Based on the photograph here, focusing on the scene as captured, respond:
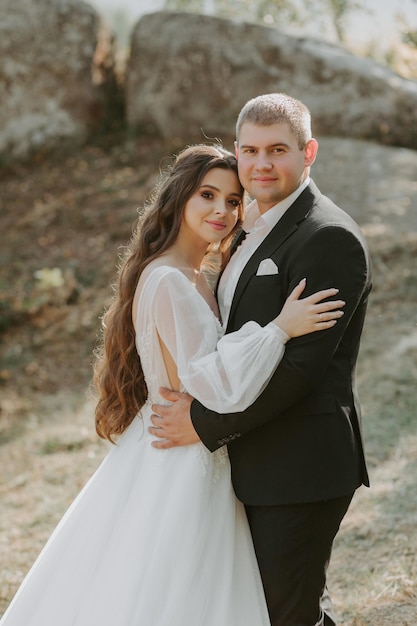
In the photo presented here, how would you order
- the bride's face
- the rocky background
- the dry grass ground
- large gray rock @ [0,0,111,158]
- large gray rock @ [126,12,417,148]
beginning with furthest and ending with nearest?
1. large gray rock @ [0,0,111,158]
2. large gray rock @ [126,12,417,148]
3. the rocky background
4. the dry grass ground
5. the bride's face

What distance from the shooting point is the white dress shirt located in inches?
116

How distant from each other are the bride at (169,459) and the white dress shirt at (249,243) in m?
0.08

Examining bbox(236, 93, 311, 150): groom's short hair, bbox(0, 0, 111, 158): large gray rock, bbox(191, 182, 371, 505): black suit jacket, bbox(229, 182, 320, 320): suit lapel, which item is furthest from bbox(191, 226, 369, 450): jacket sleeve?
bbox(0, 0, 111, 158): large gray rock

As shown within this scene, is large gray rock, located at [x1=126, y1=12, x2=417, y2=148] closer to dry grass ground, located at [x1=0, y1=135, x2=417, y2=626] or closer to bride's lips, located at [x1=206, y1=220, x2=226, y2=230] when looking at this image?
dry grass ground, located at [x1=0, y1=135, x2=417, y2=626]

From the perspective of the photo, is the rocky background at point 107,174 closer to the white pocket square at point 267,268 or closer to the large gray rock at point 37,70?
the large gray rock at point 37,70

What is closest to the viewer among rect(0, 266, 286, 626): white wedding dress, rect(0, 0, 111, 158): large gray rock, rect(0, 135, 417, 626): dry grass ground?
rect(0, 266, 286, 626): white wedding dress

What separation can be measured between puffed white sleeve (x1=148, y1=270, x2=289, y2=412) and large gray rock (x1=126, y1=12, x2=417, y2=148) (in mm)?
7811

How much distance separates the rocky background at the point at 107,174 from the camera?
643 cm

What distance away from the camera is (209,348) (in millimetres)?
2910

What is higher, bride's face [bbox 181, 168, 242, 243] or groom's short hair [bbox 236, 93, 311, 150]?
groom's short hair [bbox 236, 93, 311, 150]

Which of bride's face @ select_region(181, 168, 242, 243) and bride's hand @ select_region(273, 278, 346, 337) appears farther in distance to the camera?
bride's face @ select_region(181, 168, 242, 243)

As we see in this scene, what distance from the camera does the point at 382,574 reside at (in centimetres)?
401

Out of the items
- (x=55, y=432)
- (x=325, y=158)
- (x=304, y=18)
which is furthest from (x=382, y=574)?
(x=304, y=18)

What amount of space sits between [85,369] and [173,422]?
16.6 feet
